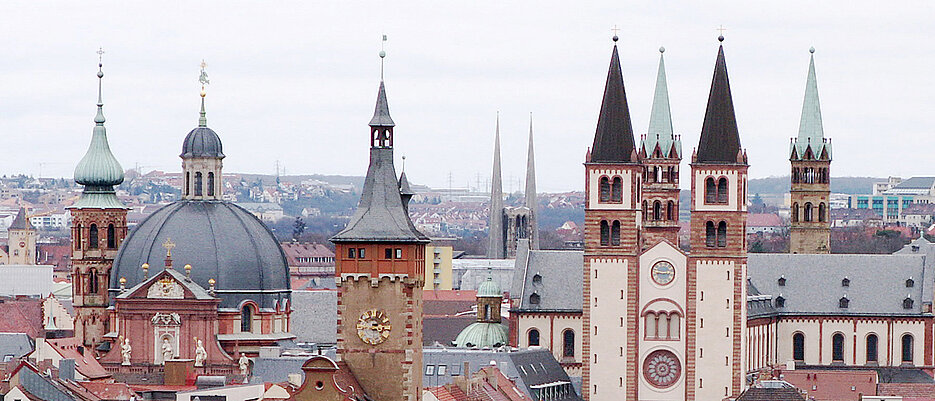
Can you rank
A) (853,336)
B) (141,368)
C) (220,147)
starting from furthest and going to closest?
(853,336), (220,147), (141,368)

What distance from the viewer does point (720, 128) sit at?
390ft

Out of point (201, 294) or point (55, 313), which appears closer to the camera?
point (201, 294)

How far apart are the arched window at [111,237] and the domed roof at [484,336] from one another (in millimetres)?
20650

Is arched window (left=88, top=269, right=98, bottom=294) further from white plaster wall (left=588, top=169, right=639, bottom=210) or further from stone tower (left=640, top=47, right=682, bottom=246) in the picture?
stone tower (left=640, top=47, right=682, bottom=246)

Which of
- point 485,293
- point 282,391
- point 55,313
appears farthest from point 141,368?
point 55,313

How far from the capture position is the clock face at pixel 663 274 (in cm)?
11900

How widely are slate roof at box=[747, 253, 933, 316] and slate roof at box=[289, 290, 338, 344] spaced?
796 inches

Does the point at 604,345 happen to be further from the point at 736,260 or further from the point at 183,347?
the point at 183,347

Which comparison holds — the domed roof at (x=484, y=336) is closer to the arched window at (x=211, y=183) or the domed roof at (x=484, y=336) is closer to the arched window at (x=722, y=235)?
the arched window at (x=722, y=235)

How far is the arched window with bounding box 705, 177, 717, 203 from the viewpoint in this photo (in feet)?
391

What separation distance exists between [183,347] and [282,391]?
24533 mm

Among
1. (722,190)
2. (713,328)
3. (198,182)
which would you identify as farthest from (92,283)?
(722,190)

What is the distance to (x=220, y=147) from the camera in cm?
11069

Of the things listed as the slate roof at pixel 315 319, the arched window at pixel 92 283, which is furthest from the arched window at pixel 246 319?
the slate roof at pixel 315 319
